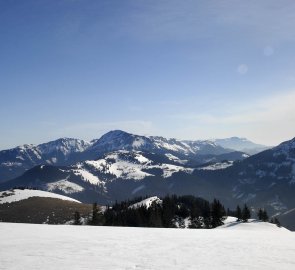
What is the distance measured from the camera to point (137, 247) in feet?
92.4

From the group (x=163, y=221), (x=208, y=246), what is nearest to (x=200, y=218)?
(x=163, y=221)

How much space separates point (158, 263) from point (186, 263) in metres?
1.74

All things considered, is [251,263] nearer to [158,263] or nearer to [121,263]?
[158,263]

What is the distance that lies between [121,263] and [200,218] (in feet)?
570

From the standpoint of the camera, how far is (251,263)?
22250 millimetres

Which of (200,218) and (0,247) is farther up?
(200,218)

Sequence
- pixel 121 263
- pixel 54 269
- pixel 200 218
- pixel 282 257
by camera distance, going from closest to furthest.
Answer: pixel 54 269 < pixel 121 263 < pixel 282 257 < pixel 200 218

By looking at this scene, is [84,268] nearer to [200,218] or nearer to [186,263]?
[186,263]

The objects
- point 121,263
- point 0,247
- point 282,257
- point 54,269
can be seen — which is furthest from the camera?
point 0,247

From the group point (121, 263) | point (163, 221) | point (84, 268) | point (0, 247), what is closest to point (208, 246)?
point (121, 263)

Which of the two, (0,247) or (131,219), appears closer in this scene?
(0,247)

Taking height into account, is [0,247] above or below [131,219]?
below

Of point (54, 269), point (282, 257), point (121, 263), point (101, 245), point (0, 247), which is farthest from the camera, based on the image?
point (101, 245)

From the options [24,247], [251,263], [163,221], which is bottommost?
[251,263]
